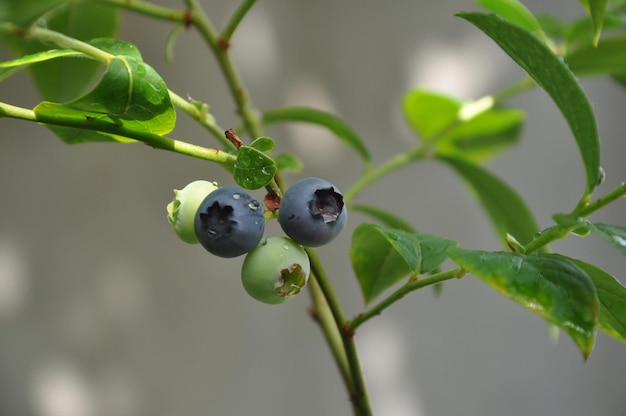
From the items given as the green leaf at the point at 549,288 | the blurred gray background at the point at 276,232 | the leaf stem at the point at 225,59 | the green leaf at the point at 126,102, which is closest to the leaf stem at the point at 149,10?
the leaf stem at the point at 225,59

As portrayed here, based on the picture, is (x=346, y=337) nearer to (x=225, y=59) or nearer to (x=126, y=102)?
(x=126, y=102)

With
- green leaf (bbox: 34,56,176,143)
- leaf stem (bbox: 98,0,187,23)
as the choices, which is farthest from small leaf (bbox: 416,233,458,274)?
leaf stem (bbox: 98,0,187,23)

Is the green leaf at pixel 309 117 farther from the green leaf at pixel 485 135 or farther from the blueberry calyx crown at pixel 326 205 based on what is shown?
the blueberry calyx crown at pixel 326 205

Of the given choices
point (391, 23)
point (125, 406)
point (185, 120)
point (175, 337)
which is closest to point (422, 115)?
point (185, 120)

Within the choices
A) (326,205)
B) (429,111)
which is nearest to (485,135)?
(429,111)

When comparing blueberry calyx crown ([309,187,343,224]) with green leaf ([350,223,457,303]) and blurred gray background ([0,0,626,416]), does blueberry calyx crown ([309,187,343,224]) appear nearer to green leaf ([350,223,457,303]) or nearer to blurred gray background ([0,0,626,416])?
green leaf ([350,223,457,303])

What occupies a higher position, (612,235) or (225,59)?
(225,59)
